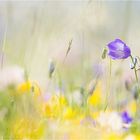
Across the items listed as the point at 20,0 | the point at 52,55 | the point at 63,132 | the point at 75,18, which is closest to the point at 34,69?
the point at 52,55

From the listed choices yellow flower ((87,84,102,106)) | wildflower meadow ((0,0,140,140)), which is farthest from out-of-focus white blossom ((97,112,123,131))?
yellow flower ((87,84,102,106))

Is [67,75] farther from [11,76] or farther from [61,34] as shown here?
[11,76]

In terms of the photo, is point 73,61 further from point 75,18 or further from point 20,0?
point 20,0

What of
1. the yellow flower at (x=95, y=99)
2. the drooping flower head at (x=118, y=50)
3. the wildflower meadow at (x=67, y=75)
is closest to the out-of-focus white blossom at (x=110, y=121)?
the wildflower meadow at (x=67, y=75)

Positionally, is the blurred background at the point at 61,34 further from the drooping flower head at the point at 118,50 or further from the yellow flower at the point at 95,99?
the drooping flower head at the point at 118,50

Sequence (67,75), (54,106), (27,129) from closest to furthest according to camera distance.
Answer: (27,129), (54,106), (67,75)

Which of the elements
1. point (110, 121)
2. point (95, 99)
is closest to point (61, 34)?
point (95, 99)
